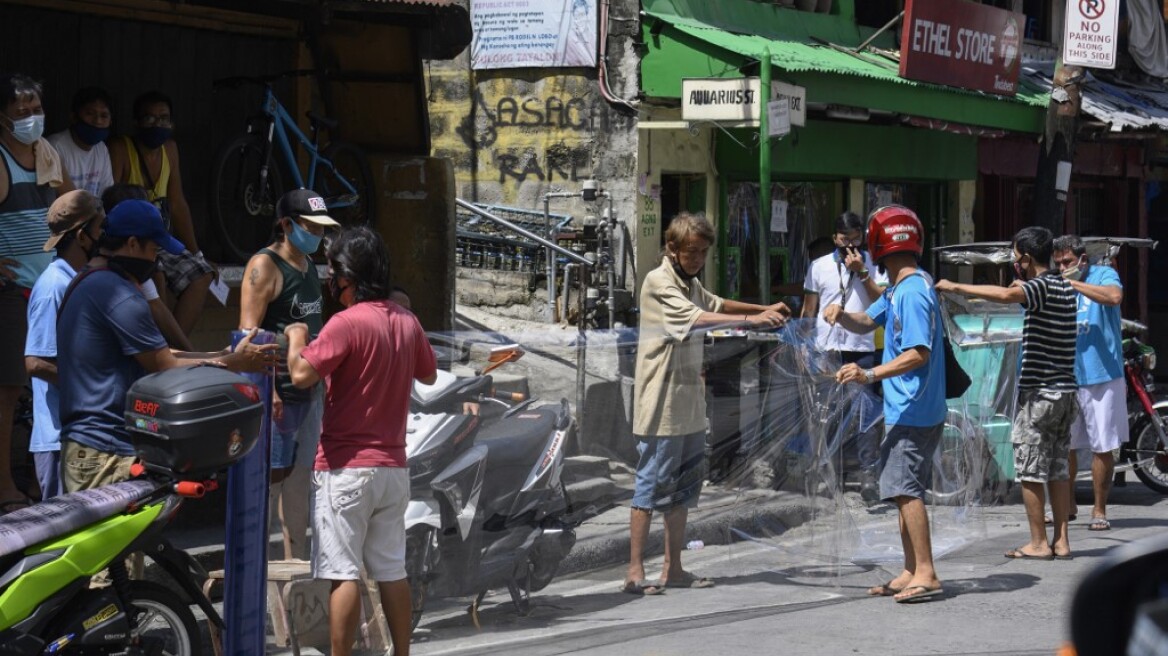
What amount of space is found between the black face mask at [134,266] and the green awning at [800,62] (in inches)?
280

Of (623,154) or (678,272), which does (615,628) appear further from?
(623,154)

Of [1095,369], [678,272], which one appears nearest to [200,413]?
[678,272]

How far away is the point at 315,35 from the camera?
10.6 meters

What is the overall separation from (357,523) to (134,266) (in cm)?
130

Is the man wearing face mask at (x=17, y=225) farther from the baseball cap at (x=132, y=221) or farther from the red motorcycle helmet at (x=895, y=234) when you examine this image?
the red motorcycle helmet at (x=895, y=234)

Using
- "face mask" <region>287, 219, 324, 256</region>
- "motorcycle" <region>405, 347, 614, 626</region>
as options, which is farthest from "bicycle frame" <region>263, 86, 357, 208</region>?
"motorcycle" <region>405, 347, 614, 626</region>

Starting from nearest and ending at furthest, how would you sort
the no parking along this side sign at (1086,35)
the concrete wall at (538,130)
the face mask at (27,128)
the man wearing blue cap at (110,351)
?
→ the man wearing blue cap at (110,351), the face mask at (27,128), the concrete wall at (538,130), the no parking along this side sign at (1086,35)

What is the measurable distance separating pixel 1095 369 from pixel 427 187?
4.81 m

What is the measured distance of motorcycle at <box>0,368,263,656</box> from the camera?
5.18 meters

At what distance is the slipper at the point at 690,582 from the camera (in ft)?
26.2

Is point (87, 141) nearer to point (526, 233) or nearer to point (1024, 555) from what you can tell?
point (526, 233)

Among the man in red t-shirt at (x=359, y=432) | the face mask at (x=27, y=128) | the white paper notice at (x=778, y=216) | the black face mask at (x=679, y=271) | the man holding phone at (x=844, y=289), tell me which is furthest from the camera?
the white paper notice at (x=778, y=216)

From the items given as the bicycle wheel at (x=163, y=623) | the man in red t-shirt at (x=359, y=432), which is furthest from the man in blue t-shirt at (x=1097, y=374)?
the bicycle wheel at (x=163, y=623)

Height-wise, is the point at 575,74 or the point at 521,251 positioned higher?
the point at 575,74
